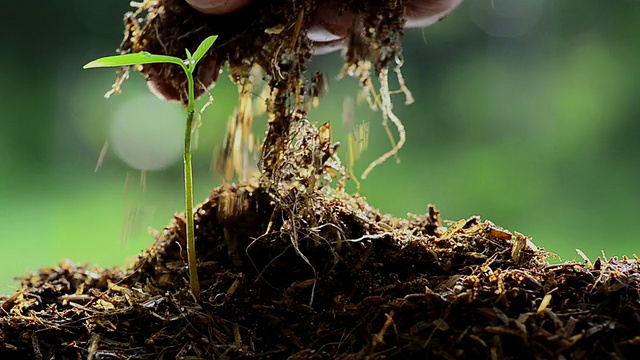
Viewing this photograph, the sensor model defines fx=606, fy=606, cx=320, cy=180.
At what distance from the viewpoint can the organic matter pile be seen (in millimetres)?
544

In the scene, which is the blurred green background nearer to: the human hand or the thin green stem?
the human hand

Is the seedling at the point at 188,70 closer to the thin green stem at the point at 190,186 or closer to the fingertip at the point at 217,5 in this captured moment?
the thin green stem at the point at 190,186

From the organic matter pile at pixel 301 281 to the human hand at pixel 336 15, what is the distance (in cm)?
3

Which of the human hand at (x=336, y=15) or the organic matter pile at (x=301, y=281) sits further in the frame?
the human hand at (x=336, y=15)

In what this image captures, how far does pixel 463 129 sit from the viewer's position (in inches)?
93.0

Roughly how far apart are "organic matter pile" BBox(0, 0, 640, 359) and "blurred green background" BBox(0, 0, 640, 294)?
1.18 m

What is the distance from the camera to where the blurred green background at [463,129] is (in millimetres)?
2125

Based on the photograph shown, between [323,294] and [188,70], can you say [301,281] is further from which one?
[188,70]

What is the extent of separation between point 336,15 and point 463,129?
1609 mm

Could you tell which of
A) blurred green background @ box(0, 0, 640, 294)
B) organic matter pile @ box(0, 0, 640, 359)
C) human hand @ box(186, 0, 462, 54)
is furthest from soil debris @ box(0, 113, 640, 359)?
blurred green background @ box(0, 0, 640, 294)

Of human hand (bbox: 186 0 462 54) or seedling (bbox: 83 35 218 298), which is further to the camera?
human hand (bbox: 186 0 462 54)

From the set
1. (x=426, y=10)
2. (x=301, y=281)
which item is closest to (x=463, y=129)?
(x=426, y=10)

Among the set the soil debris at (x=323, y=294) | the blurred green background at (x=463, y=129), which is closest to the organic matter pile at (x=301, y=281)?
the soil debris at (x=323, y=294)

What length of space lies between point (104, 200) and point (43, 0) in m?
1.03
